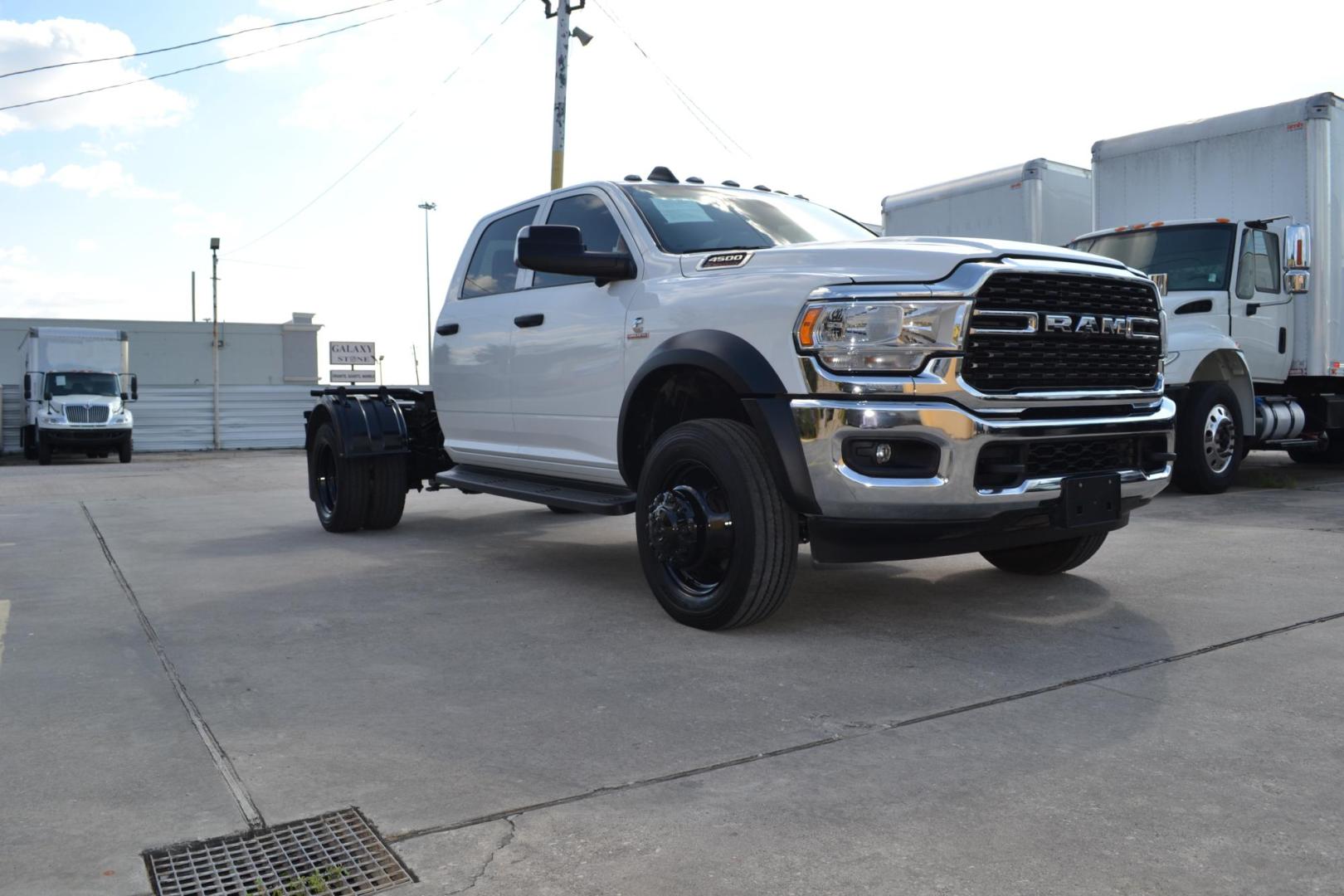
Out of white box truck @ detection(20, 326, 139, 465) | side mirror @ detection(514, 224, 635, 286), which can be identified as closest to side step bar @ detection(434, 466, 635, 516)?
side mirror @ detection(514, 224, 635, 286)

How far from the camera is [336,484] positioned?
26.4 feet

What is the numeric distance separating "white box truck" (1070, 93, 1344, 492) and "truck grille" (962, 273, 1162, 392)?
510 cm

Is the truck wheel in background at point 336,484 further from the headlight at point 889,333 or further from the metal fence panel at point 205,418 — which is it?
the metal fence panel at point 205,418

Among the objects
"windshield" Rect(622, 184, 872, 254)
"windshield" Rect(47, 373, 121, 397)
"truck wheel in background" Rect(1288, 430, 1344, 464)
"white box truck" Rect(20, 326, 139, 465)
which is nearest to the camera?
"windshield" Rect(622, 184, 872, 254)

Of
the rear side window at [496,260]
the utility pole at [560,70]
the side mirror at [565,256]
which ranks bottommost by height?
the side mirror at [565,256]

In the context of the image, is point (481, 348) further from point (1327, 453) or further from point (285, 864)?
point (1327, 453)

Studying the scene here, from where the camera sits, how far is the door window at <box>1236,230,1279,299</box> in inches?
396

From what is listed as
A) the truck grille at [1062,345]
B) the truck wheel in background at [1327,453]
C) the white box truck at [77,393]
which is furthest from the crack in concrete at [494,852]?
the white box truck at [77,393]

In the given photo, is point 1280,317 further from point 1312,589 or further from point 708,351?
point 708,351

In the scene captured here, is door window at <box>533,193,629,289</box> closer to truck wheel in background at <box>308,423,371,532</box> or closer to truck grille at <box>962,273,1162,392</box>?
truck grille at <box>962,273,1162,392</box>

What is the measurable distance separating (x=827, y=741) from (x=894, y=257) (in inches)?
75.3

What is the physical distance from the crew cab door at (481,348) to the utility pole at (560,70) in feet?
→ 39.7

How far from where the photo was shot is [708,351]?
184 inches

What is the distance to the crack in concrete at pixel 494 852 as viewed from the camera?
2.43m
